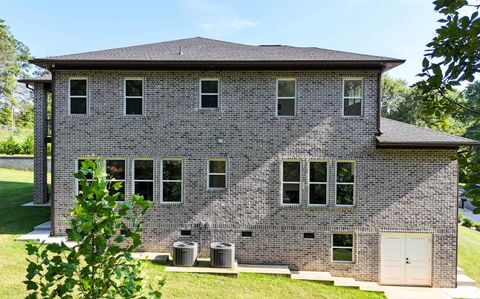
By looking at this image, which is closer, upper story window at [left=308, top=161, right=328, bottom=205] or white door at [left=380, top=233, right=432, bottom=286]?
white door at [left=380, top=233, right=432, bottom=286]

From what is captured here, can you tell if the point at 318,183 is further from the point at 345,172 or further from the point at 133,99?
the point at 133,99

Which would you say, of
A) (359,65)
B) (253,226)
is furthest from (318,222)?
(359,65)

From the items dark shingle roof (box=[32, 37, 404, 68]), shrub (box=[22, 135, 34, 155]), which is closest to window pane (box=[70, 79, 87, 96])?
dark shingle roof (box=[32, 37, 404, 68])

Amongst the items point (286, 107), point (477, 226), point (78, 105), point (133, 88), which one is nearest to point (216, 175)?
point (286, 107)

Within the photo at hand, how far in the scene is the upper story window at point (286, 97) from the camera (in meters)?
11.2

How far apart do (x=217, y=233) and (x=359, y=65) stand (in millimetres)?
8058

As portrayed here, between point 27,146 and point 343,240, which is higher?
A: point 27,146

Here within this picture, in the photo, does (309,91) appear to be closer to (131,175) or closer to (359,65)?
(359,65)

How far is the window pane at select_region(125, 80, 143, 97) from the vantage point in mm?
11234

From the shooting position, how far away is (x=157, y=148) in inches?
439

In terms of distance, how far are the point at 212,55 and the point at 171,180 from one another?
16.6ft

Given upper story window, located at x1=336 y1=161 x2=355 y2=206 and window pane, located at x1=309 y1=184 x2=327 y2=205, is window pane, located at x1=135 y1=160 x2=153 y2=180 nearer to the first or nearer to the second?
window pane, located at x1=309 y1=184 x2=327 y2=205

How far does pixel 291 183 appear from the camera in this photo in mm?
11164

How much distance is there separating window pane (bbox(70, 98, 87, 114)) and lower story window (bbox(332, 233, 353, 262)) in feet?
34.6
